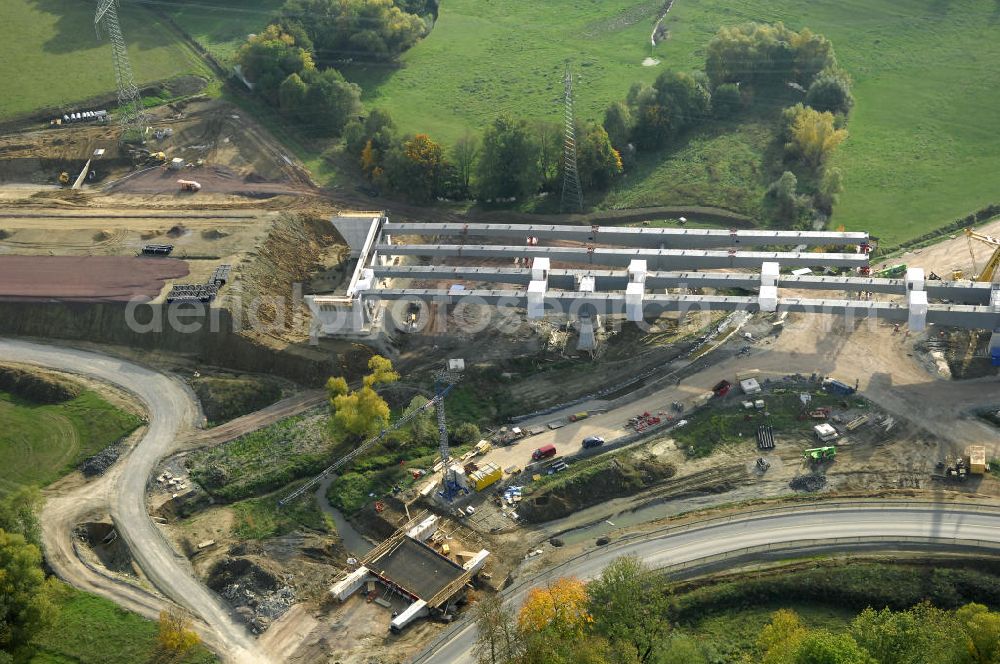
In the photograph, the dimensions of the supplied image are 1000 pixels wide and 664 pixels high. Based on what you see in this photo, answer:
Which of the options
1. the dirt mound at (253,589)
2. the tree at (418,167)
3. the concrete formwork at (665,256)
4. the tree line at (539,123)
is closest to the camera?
the dirt mound at (253,589)

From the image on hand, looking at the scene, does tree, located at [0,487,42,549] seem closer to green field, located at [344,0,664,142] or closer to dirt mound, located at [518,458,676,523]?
dirt mound, located at [518,458,676,523]

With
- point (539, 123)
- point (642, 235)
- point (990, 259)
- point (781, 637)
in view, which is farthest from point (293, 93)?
point (781, 637)

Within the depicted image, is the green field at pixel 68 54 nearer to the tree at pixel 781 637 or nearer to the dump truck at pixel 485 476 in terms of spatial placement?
the dump truck at pixel 485 476

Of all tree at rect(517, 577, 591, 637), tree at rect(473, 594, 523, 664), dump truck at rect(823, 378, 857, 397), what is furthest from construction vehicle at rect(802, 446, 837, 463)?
tree at rect(473, 594, 523, 664)

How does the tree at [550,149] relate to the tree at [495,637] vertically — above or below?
above

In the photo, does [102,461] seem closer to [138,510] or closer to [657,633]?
[138,510]

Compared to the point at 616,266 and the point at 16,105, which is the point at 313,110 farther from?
the point at 616,266

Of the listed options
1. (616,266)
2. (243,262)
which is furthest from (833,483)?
(243,262)

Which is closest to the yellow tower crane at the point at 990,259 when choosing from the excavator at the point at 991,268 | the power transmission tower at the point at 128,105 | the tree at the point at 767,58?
the excavator at the point at 991,268
